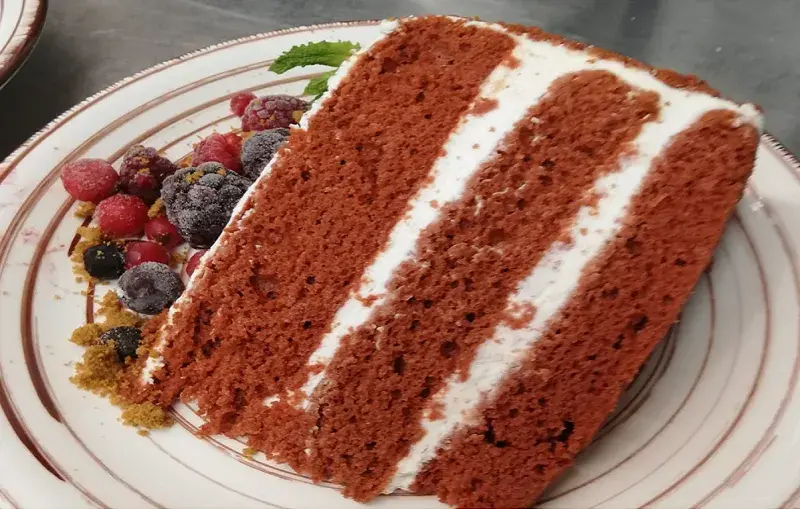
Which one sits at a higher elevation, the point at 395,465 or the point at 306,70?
the point at 306,70

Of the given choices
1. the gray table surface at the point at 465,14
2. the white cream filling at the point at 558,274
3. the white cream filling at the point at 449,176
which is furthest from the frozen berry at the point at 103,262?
the gray table surface at the point at 465,14

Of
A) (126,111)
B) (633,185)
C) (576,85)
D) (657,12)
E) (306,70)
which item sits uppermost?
(657,12)

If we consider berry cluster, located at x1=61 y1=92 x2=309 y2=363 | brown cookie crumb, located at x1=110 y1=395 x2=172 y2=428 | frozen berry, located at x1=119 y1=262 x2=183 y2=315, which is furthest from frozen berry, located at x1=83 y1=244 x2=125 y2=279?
brown cookie crumb, located at x1=110 y1=395 x2=172 y2=428

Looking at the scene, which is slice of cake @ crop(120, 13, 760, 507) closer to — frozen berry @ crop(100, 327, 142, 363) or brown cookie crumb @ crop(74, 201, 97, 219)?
frozen berry @ crop(100, 327, 142, 363)

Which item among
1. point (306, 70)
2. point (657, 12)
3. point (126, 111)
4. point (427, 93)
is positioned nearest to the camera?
point (427, 93)

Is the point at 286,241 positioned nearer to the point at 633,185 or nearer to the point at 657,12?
the point at 633,185

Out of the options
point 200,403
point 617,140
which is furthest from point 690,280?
point 200,403
